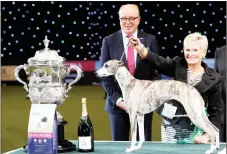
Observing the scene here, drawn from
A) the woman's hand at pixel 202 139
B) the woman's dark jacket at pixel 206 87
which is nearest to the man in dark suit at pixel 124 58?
the woman's dark jacket at pixel 206 87

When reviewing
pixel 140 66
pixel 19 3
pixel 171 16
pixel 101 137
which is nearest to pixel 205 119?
pixel 140 66

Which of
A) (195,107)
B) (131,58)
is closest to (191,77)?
(195,107)

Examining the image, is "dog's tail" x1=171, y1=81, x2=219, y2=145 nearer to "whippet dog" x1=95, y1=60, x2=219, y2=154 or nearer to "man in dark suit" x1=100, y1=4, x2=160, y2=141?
"whippet dog" x1=95, y1=60, x2=219, y2=154

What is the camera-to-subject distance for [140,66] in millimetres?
2914

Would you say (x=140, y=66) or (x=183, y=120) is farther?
(x=140, y=66)

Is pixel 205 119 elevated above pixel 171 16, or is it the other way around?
pixel 171 16

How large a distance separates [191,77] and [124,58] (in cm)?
52

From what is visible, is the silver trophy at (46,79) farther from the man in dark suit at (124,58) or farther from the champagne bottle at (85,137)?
the man in dark suit at (124,58)

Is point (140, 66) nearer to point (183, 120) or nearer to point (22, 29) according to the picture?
point (183, 120)

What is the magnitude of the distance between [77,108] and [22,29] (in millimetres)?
6353

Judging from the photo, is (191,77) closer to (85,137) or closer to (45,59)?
(85,137)

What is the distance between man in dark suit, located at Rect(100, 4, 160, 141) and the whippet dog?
0.33m

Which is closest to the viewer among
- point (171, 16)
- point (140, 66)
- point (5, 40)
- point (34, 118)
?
point (34, 118)

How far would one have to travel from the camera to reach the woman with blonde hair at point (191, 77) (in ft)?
7.79
